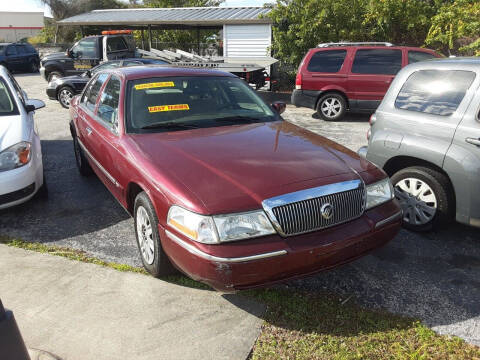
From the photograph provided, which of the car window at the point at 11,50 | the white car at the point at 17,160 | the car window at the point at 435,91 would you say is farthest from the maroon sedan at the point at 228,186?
the car window at the point at 11,50

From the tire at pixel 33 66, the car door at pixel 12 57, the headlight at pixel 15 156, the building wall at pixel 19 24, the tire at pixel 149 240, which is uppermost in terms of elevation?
the building wall at pixel 19 24

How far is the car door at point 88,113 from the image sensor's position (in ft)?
15.4

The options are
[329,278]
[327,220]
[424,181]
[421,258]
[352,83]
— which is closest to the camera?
[327,220]

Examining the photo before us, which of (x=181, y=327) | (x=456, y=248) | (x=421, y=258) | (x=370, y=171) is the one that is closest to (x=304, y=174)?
(x=370, y=171)

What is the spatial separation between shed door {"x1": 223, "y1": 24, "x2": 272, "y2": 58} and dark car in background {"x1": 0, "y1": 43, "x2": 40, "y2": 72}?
12.6 m

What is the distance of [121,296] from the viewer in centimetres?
307

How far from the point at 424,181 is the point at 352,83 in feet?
21.3

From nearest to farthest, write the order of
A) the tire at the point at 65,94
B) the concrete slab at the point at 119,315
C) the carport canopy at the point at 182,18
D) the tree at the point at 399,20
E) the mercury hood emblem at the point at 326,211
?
1. the concrete slab at the point at 119,315
2. the mercury hood emblem at the point at 326,211
3. the tire at the point at 65,94
4. the tree at the point at 399,20
5. the carport canopy at the point at 182,18

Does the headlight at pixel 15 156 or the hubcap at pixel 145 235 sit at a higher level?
the headlight at pixel 15 156

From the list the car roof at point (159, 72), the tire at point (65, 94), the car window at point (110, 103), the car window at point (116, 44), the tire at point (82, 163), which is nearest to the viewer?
the car window at point (110, 103)

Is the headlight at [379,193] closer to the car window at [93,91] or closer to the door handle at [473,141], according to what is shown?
the door handle at [473,141]

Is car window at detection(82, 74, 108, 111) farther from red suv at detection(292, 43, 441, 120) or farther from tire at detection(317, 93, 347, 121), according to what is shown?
tire at detection(317, 93, 347, 121)

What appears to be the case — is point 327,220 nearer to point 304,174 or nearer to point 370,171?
point 304,174

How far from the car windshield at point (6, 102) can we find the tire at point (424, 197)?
4629 millimetres
